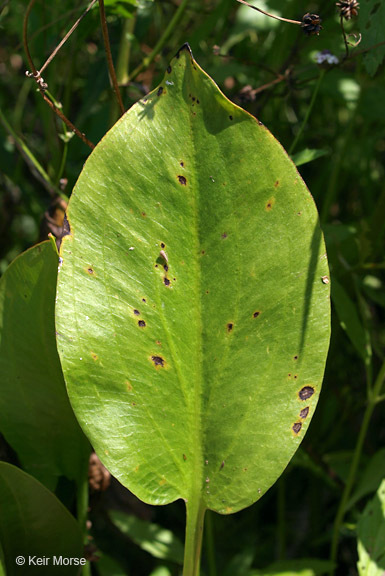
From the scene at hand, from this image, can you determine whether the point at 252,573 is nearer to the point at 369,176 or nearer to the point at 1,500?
the point at 1,500

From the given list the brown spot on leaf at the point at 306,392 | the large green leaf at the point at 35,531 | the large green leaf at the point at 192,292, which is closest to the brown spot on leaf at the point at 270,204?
the large green leaf at the point at 192,292

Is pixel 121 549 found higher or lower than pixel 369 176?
lower

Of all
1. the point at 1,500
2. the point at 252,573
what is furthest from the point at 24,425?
the point at 252,573

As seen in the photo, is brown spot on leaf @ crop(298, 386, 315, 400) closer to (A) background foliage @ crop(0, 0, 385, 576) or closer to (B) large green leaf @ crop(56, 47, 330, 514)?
(B) large green leaf @ crop(56, 47, 330, 514)

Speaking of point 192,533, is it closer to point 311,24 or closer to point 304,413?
point 304,413

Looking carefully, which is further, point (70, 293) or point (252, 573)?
point (252, 573)

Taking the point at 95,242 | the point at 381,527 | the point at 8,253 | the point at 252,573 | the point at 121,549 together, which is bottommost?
the point at 121,549
